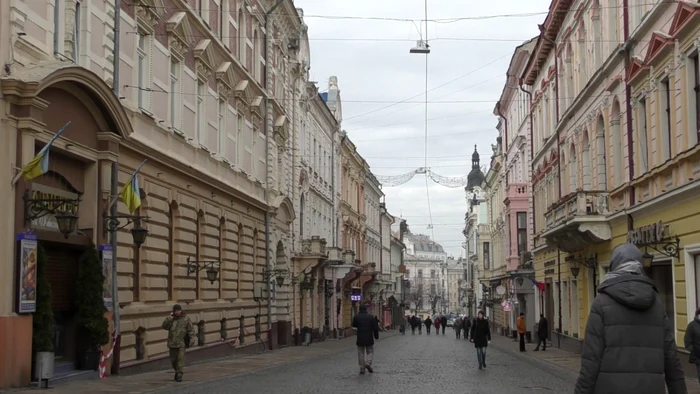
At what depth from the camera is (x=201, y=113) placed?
29.5m

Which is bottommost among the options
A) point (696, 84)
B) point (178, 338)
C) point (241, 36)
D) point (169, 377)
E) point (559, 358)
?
point (559, 358)

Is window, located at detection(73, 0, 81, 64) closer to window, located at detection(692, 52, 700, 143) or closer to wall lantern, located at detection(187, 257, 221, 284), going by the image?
wall lantern, located at detection(187, 257, 221, 284)

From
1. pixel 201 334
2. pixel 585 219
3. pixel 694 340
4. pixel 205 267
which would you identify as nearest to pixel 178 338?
pixel 205 267

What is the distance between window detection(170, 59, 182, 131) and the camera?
26.3 meters

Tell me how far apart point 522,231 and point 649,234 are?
3316 cm

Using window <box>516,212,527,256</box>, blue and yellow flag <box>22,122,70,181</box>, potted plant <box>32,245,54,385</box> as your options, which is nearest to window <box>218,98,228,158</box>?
potted plant <box>32,245,54,385</box>

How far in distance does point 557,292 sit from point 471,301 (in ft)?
242

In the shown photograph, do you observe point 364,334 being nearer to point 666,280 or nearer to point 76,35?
point 666,280

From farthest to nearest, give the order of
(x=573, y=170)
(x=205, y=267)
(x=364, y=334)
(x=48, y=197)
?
(x=573, y=170) → (x=205, y=267) → (x=364, y=334) → (x=48, y=197)

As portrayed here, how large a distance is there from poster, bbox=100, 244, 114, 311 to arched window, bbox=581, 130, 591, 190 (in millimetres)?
17652

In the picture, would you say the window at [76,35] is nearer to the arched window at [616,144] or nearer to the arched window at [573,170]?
the arched window at [616,144]

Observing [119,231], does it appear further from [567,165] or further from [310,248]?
[310,248]

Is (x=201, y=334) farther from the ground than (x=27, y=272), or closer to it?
closer to it

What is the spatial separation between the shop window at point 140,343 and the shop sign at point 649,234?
470 inches
